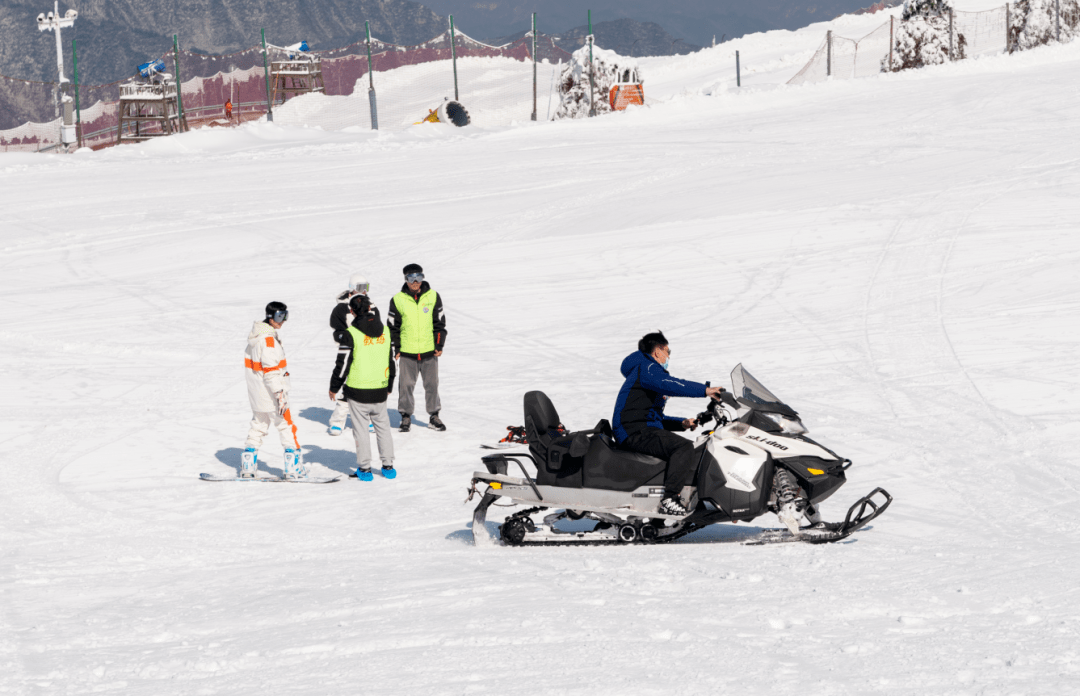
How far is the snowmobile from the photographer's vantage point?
6.53m

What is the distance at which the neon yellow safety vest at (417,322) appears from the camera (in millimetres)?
10586

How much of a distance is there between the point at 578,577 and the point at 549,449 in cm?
101

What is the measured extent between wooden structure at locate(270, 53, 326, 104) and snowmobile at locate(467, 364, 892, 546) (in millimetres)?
39213

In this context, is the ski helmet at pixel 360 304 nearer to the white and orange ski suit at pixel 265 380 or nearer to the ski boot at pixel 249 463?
the white and orange ski suit at pixel 265 380

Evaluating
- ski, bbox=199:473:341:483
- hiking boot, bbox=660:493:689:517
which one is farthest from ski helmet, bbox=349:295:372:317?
hiking boot, bbox=660:493:689:517

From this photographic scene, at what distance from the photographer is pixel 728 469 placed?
655 cm

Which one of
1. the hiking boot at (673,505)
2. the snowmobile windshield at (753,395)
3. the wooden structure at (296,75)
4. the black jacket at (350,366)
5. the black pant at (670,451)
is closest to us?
the snowmobile windshield at (753,395)

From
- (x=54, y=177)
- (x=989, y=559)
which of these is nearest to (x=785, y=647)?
(x=989, y=559)

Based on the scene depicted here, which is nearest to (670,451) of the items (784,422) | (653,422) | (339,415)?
(653,422)

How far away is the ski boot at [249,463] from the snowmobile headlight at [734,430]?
433 cm

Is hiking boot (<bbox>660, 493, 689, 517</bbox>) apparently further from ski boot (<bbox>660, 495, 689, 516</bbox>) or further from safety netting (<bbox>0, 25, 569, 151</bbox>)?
safety netting (<bbox>0, 25, 569, 151</bbox>)

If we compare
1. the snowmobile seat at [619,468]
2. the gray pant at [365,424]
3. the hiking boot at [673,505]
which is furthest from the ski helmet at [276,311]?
the hiking boot at [673,505]

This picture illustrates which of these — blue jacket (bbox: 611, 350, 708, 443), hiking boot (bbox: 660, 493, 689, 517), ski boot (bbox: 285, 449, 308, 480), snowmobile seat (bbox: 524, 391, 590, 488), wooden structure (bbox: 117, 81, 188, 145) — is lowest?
ski boot (bbox: 285, 449, 308, 480)

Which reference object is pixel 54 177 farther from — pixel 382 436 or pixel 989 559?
pixel 989 559
